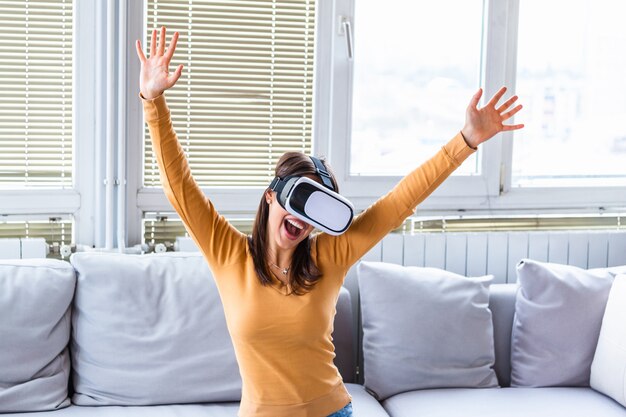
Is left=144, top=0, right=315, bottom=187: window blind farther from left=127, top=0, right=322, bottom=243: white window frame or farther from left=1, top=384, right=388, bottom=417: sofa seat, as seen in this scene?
left=1, top=384, right=388, bottom=417: sofa seat

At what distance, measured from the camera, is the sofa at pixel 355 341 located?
2.27 metres

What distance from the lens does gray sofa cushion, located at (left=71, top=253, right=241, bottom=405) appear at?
7.51ft

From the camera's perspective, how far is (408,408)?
240 cm

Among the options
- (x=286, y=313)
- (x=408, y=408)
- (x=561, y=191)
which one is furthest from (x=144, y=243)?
(x=561, y=191)

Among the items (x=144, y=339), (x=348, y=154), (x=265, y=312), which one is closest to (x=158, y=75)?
(x=265, y=312)

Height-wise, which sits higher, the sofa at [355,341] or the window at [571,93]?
the window at [571,93]

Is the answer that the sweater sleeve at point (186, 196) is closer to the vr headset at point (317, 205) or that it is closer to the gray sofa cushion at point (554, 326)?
the vr headset at point (317, 205)

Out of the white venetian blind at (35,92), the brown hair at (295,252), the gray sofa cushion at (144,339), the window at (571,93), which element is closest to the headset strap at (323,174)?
the brown hair at (295,252)

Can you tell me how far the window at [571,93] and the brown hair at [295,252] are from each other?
61.2 inches

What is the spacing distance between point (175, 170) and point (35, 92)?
1188mm

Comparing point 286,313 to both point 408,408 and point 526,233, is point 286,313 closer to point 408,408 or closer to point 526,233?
point 408,408

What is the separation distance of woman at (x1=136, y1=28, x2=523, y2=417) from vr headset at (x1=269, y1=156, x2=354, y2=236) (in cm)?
7

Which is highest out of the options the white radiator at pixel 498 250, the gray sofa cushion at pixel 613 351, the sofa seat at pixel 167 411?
the white radiator at pixel 498 250

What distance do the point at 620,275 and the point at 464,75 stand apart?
0.87 meters
